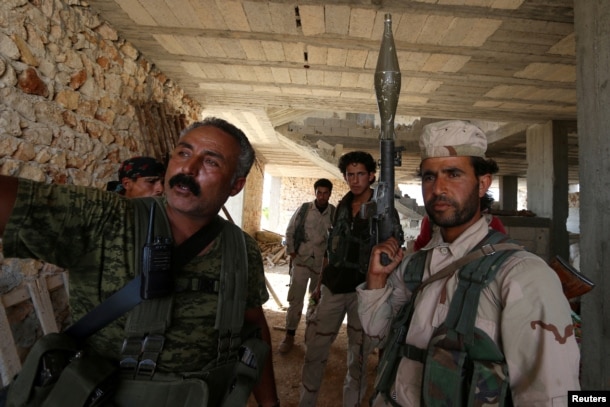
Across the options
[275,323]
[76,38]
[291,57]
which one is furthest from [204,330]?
[275,323]

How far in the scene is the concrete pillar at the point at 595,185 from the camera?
2.04m

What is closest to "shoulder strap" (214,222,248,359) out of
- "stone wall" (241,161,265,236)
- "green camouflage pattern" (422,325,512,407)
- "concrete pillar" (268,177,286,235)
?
"green camouflage pattern" (422,325,512,407)

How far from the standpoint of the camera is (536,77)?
13.9ft

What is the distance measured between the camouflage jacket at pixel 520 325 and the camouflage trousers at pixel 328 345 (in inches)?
68.8

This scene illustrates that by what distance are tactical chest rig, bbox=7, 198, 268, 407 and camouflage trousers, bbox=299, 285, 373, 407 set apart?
71.2 inches

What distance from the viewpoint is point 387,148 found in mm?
1915

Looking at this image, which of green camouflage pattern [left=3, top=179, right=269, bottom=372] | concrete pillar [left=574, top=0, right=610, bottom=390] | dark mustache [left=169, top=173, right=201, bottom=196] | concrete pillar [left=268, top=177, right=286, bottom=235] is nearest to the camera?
green camouflage pattern [left=3, top=179, right=269, bottom=372]

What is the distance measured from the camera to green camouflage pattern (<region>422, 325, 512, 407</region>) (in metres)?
1.06

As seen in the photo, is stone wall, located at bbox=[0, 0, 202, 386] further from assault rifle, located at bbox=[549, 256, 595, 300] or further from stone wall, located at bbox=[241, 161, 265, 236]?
stone wall, located at bbox=[241, 161, 265, 236]

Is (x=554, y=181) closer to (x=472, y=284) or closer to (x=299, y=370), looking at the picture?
(x=299, y=370)

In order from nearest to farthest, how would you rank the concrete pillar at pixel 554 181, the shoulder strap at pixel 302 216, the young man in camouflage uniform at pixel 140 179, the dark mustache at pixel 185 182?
the dark mustache at pixel 185 182
the young man in camouflage uniform at pixel 140 179
the shoulder strap at pixel 302 216
the concrete pillar at pixel 554 181

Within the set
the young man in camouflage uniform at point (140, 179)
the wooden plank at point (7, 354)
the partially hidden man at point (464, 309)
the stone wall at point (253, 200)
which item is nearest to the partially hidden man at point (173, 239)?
the partially hidden man at point (464, 309)

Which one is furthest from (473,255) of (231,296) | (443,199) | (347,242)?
(347,242)

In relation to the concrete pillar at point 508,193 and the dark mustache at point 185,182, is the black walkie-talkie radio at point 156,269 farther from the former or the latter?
the concrete pillar at point 508,193
